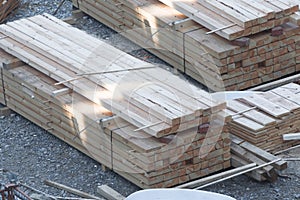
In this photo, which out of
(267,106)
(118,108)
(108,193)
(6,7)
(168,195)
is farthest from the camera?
(6,7)

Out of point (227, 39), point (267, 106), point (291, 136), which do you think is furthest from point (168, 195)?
point (227, 39)

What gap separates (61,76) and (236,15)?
106 inches

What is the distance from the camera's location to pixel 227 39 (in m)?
14.9

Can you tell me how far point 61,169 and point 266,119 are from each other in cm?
275

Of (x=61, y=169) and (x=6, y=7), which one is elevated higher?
(x=6, y=7)

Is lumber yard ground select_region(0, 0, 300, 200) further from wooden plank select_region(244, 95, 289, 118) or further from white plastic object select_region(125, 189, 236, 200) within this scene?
white plastic object select_region(125, 189, 236, 200)

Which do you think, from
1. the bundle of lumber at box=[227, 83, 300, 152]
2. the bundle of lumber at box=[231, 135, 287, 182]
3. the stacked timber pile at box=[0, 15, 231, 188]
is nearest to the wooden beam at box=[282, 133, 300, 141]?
the bundle of lumber at box=[227, 83, 300, 152]

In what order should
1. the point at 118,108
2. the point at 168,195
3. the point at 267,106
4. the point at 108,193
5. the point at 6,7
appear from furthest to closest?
the point at 6,7, the point at 267,106, the point at 118,108, the point at 108,193, the point at 168,195

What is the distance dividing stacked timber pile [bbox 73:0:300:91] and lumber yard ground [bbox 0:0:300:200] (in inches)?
70.6

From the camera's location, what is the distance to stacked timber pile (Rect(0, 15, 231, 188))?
12.9 m

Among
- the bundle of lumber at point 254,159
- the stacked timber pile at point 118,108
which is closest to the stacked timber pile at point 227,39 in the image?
the stacked timber pile at point 118,108

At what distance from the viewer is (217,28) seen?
14867 millimetres

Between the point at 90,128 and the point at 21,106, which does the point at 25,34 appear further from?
the point at 90,128

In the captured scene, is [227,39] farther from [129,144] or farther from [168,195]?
[168,195]
